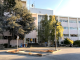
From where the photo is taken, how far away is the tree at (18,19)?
62.8 ft

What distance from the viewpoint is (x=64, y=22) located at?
34.0 metres

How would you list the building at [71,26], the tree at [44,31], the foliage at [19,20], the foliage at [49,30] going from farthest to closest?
the building at [71,26], the tree at [44,31], the foliage at [49,30], the foliage at [19,20]

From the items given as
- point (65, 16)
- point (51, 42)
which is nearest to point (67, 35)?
point (65, 16)

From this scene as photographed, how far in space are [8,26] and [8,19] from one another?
1.65m

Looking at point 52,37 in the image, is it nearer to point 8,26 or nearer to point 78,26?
point 8,26

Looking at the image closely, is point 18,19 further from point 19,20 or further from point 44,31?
point 44,31

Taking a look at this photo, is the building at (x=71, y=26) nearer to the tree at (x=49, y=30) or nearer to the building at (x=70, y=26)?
the building at (x=70, y=26)

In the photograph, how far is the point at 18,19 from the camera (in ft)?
71.4

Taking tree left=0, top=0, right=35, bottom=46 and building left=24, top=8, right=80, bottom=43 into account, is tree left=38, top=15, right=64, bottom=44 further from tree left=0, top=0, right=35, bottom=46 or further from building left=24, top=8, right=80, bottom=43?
building left=24, top=8, right=80, bottom=43

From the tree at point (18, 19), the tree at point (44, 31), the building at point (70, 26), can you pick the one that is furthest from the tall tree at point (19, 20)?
the building at point (70, 26)

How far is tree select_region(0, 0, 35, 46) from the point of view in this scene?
19.2 m

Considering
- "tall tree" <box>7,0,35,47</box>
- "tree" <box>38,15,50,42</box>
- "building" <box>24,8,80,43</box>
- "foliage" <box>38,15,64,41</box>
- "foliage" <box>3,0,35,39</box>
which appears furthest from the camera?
"building" <box>24,8,80,43</box>

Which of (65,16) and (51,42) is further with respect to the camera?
(65,16)

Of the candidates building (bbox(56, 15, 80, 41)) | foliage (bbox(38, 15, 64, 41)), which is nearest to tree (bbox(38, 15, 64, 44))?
foliage (bbox(38, 15, 64, 41))
